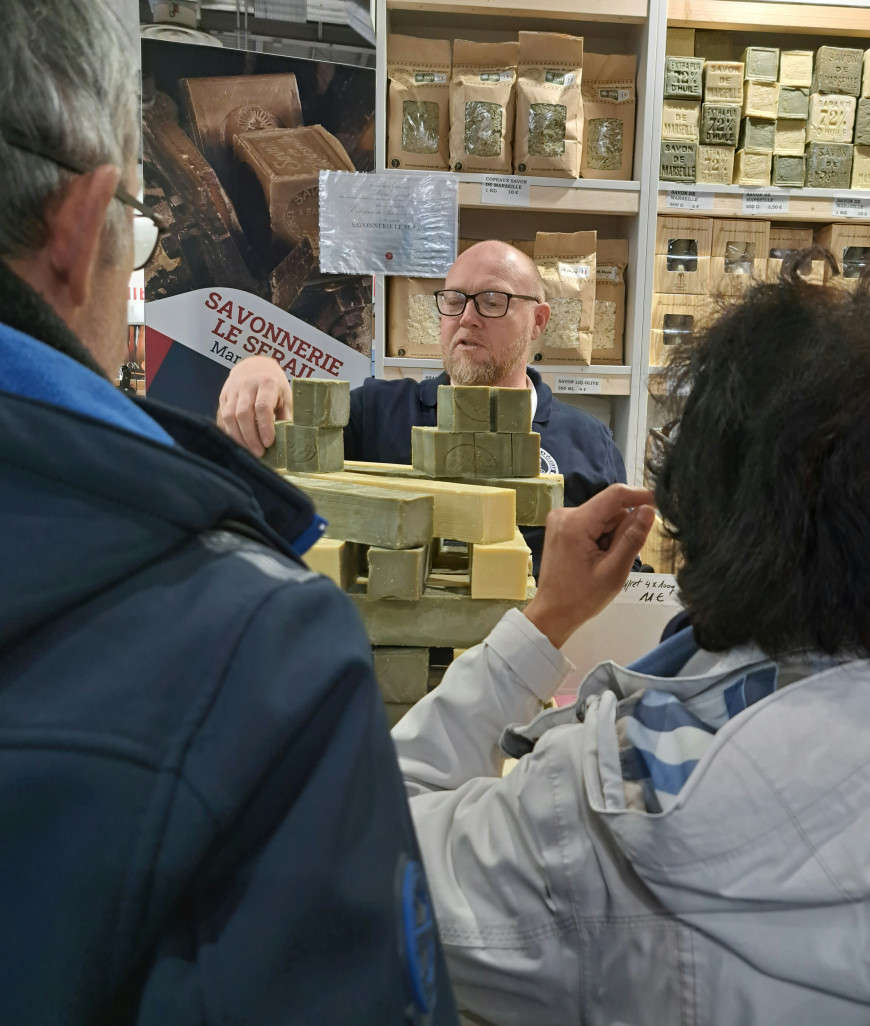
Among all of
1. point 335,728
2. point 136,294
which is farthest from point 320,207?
point 335,728

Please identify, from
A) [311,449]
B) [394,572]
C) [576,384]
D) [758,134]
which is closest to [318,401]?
[311,449]

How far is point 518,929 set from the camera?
23.2 inches

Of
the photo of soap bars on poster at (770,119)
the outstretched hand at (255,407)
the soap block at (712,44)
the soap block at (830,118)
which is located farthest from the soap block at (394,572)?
the soap block at (712,44)

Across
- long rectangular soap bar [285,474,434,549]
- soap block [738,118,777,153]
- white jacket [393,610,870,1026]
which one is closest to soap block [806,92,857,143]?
soap block [738,118,777,153]

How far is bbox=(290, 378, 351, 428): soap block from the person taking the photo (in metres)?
1.22

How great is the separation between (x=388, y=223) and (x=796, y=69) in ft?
4.01

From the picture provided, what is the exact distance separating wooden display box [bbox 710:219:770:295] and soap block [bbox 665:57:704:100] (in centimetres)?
38

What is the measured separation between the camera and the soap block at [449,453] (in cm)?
125

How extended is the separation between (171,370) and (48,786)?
2216 mm

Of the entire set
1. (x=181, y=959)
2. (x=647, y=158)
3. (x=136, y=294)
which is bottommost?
(x=181, y=959)

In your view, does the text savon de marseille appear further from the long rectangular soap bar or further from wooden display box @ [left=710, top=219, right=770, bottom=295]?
the long rectangular soap bar

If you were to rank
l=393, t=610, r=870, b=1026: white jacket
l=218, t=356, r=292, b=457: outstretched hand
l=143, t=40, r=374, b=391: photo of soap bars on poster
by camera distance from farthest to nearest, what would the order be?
l=143, t=40, r=374, b=391: photo of soap bars on poster
l=218, t=356, r=292, b=457: outstretched hand
l=393, t=610, r=870, b=1026: white jacket

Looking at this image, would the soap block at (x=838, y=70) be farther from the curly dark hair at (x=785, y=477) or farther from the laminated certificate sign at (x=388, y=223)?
the curly dark hair at (x=785, y=477)

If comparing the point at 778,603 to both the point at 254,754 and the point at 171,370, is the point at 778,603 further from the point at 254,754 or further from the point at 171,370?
the point at 171,370
